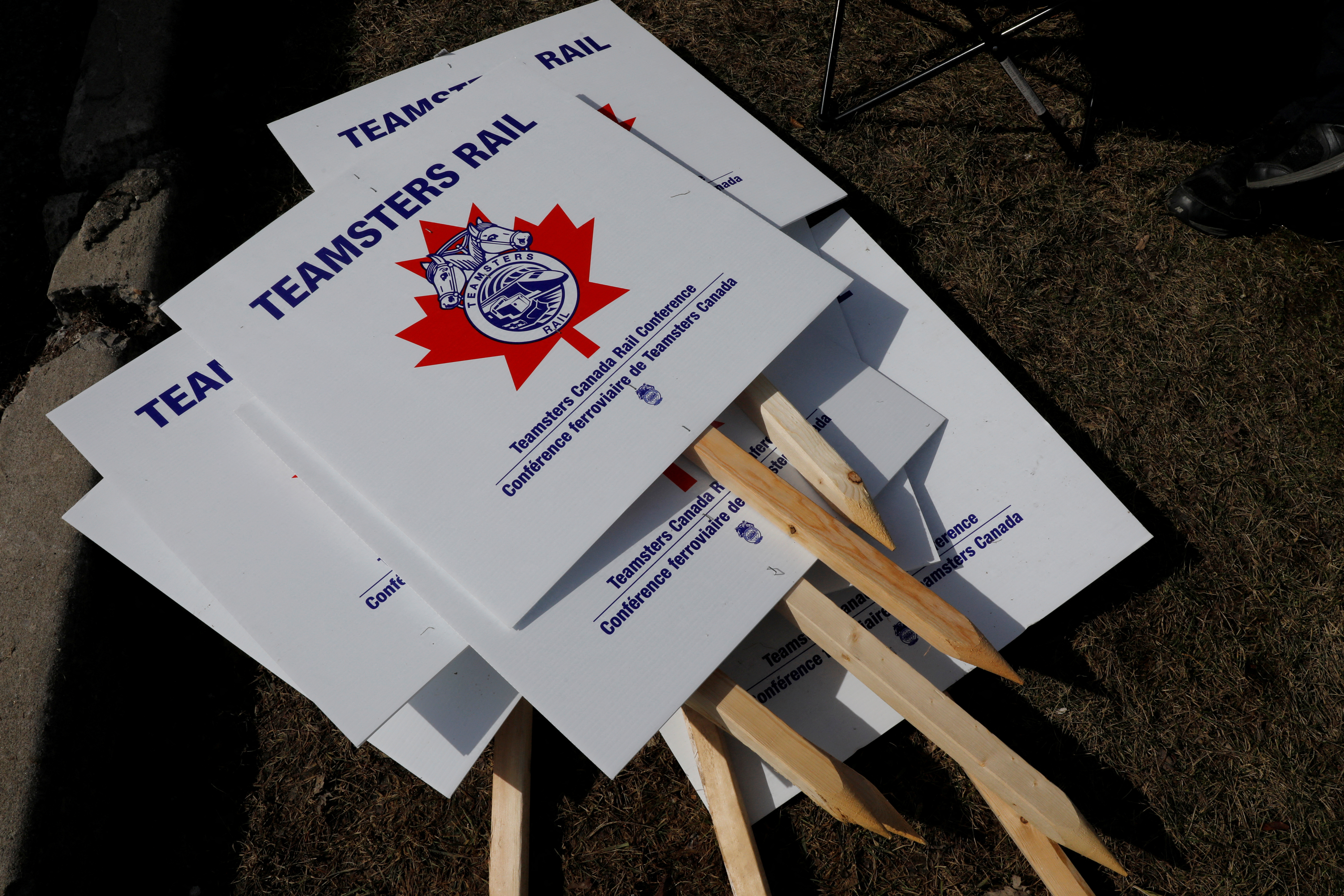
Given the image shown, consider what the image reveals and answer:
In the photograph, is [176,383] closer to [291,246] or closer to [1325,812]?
[291,246]

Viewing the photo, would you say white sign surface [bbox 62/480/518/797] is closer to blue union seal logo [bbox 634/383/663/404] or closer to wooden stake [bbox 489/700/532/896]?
wooden stake [bbox 489/700/532/896]

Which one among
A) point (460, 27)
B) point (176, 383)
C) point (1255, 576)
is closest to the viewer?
point (176, 383)

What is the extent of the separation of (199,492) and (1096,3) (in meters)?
2.83

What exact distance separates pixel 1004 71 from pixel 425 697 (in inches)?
106

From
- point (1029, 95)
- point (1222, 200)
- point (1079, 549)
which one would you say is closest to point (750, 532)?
point (1079, 549)

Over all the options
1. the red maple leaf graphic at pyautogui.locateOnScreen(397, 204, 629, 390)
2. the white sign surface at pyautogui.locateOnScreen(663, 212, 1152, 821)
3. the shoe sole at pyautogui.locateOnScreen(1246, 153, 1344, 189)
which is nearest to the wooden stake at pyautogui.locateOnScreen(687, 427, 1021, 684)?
the white sign surface at pyautogui.locateOnScreen(663, 212, 1152, 821)

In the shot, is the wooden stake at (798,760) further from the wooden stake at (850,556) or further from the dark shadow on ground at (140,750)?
the dark shadow on ground at (140,750)

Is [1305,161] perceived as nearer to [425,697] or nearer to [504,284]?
[504,284]

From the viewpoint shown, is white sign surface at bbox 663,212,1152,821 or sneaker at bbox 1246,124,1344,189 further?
sneaker at bbox 1246,124,1344,189

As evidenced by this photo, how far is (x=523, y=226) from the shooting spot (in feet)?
6.07

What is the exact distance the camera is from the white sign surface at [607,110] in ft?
6.97

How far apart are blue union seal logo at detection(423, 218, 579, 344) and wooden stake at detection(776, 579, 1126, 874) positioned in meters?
0.86

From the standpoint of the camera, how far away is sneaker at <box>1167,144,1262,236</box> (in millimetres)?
2410

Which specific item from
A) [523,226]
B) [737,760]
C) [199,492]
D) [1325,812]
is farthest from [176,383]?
[1325,812]
